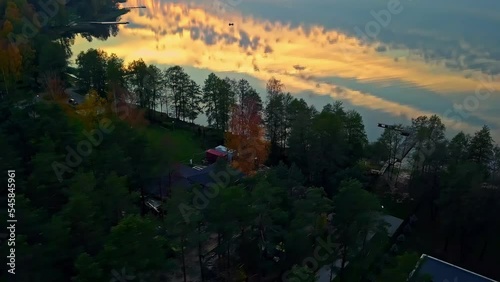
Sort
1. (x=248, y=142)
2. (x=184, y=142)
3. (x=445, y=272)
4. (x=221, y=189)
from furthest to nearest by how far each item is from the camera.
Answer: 1. (x=184, y=142)
2. (x=248, y=142)
3. (x=445, y=272)
4. (x=221, y=189)

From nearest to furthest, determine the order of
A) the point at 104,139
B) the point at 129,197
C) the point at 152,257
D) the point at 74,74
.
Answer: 1. the point at 152,257
2. the point at 129,197
3. the point at 104,139
4. the point at 74,74

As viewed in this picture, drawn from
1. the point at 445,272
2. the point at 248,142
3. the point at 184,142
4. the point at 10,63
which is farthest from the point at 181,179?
the point at 10,63

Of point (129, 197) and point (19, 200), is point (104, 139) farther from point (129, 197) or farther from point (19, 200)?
point (19, 200)

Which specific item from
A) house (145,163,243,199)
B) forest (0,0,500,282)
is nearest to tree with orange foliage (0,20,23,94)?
forest (0,0,500,282)

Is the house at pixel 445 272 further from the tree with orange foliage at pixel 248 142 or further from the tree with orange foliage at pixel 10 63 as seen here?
the tree with orange foliage at pixel 10 63

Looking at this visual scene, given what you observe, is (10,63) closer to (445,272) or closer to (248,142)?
(248,142)

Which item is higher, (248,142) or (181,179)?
(248,142)

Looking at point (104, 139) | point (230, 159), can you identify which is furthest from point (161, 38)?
point (104, 139)

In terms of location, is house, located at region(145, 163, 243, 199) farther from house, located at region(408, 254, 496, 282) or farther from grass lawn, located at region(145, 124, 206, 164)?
house, located at region(408, 254, 496, 282)

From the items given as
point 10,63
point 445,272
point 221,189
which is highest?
point 10,63
